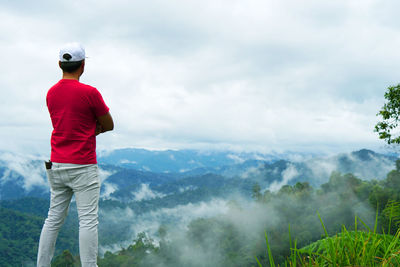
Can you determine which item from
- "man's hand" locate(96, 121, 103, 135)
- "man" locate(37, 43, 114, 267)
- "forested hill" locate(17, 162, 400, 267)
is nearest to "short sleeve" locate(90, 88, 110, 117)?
"man" locate(37, 43, 114, 267)

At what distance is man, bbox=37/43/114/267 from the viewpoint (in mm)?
3025

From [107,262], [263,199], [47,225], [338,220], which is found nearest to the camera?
[47,225]

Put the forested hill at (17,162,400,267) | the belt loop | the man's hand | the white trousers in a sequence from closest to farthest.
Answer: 1. the white trousers
2. the belt loop
3. the man's hand
4. the forested hill at (17,162,400,267)

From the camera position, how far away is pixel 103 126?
326 cm

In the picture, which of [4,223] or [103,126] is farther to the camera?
[4,223]

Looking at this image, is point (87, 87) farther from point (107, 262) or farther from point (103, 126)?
point (107, 262)

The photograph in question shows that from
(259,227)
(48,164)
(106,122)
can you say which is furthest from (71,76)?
(259,227)

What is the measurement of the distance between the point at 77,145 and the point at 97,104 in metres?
0.43

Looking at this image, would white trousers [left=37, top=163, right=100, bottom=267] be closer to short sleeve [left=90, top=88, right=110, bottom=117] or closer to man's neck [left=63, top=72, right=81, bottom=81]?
short sleeve [left=90, top=88, right=110, bottom=117]

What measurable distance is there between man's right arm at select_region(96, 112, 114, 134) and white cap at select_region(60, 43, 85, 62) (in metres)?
0.59

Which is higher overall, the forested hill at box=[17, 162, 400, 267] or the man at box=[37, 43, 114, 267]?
the man at box=[37, 43, 114, 267]

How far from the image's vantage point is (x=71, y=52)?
9.99 ft

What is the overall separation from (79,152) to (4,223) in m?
189

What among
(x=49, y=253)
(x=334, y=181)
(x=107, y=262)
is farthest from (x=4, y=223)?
(x=49, y=253)
